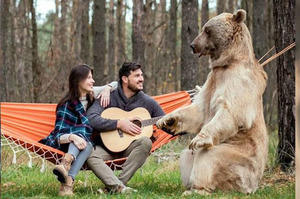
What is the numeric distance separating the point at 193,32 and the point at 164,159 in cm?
278

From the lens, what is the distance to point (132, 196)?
449cm

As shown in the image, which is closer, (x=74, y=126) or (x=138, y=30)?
(x=74, y=126)

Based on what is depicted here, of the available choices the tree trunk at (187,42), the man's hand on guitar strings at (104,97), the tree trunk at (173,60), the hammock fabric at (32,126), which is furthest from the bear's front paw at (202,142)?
the tree trunk at (173,60)

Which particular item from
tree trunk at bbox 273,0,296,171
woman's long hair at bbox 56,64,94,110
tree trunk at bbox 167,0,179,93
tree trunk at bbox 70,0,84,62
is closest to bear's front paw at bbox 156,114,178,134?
woman's long hair at bbox 56,64,94,110

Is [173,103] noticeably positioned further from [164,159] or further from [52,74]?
[52,74]

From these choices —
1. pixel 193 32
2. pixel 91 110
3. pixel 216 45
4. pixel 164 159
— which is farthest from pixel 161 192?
pixel 193 32

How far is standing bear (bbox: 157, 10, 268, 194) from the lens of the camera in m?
4.45

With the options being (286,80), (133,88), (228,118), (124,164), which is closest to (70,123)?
(124,164)

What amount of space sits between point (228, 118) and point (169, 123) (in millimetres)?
778

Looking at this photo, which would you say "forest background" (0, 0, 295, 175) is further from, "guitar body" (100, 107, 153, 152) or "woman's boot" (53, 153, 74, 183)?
"woman's boot" (53, 153, 74, 183)

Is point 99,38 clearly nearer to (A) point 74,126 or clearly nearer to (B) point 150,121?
(B) point 150,121

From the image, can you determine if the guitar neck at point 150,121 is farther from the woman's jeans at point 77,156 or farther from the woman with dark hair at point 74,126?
the woman's jeans at point 77,156

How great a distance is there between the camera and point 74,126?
16.3 feet

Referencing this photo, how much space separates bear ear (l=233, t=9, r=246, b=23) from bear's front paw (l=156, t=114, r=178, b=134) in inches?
42.7
